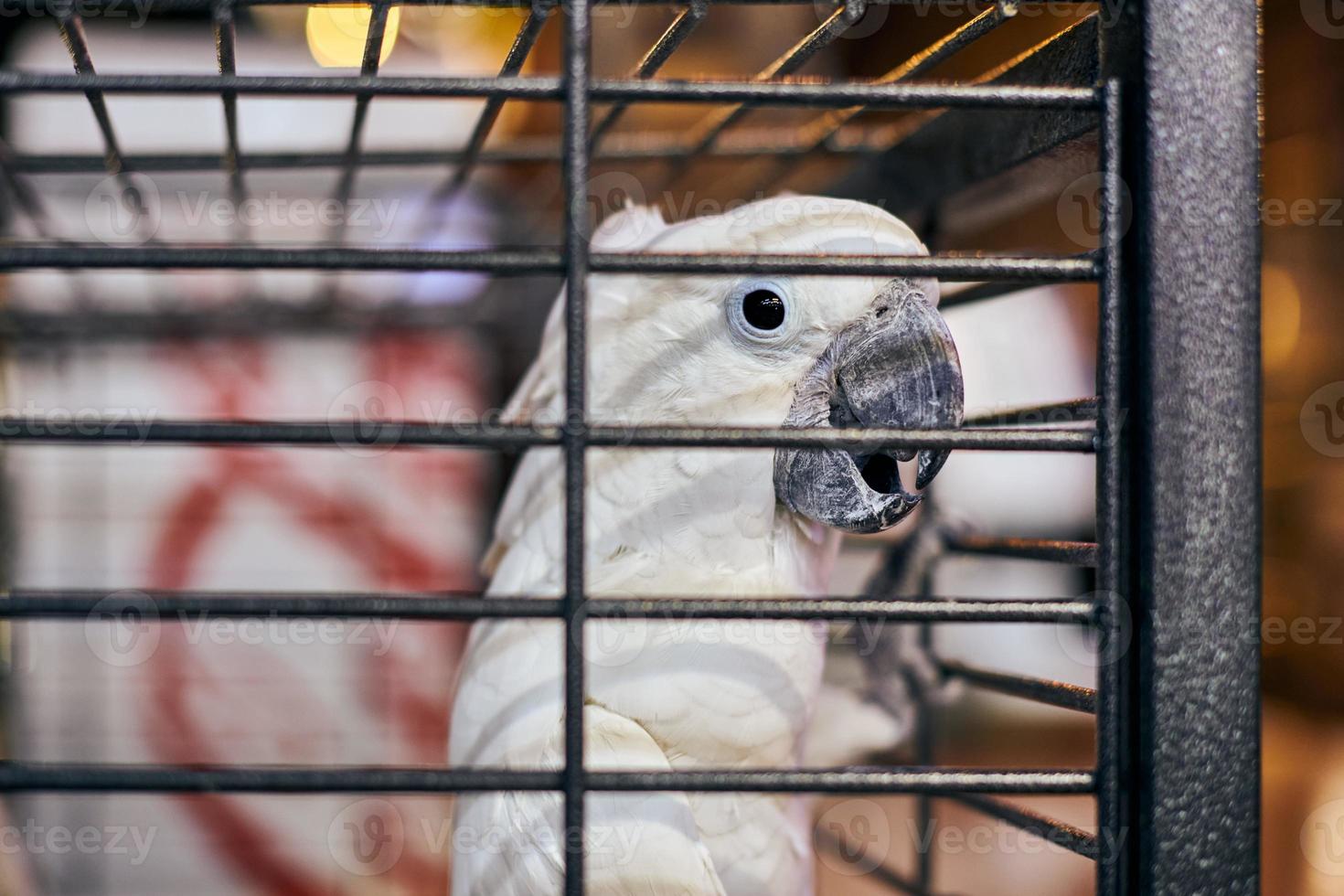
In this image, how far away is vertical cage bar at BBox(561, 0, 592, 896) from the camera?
0.57 m

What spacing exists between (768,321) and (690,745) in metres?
0.43

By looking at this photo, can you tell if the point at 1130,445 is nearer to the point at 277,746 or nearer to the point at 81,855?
the point at 277,746

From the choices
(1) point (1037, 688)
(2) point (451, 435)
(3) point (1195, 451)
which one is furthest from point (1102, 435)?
Result: (2) point (451, 435)

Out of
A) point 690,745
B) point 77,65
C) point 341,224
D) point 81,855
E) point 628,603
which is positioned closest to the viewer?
point 628,603

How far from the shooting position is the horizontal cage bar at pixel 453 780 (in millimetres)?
549

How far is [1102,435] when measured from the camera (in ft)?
2.01

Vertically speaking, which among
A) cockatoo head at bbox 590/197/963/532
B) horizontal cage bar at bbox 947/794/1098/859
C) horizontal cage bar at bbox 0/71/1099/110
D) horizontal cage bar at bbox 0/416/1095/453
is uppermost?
horizontal cage bar at bbox 0/71/1099/110

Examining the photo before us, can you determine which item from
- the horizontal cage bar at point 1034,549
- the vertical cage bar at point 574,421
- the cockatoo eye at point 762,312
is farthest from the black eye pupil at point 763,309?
the vertical cage bar at point 574,421

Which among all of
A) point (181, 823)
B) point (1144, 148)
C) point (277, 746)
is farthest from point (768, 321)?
point (181, 823)

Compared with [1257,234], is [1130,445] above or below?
below

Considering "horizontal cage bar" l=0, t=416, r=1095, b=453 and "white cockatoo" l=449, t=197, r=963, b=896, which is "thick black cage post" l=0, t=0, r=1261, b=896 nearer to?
"horizontal cage bar" l=0, t=416, r=1095, b=453

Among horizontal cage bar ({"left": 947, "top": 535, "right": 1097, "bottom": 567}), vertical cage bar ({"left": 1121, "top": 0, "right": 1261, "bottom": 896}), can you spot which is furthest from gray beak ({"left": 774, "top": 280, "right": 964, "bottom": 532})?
vertical cage bar ({"left": 1121, "top": 0, "right": 1261, "bottom": 896})

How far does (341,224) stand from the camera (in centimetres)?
134

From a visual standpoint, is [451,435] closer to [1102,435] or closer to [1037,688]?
[1102,435]
